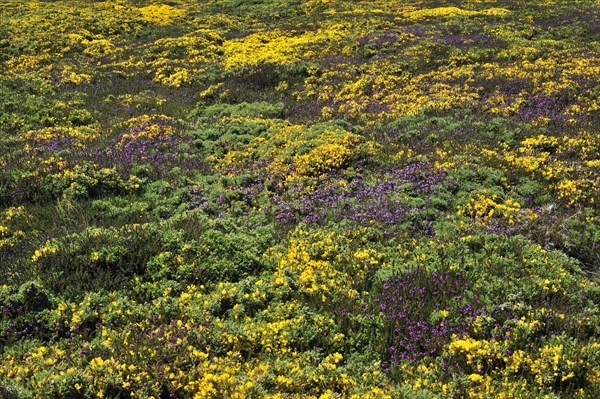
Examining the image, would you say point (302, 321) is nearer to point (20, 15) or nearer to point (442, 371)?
point (442, 371)

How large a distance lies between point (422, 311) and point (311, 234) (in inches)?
111

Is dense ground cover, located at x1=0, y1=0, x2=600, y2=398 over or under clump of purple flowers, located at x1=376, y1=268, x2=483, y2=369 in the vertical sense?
over

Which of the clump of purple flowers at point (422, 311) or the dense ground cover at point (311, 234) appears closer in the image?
the dense ground cover at point (311, 234)

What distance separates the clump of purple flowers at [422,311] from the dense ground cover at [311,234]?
3cm

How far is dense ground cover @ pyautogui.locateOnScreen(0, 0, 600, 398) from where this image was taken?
525 centimetres

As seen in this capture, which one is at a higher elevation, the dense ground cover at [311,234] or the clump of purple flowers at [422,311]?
the dense ground cover at [311,234]

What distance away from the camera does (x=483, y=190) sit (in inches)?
371

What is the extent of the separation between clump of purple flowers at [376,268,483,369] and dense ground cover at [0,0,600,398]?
0.11ft

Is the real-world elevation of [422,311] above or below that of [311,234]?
below

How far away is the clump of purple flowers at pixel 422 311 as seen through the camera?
5793mm

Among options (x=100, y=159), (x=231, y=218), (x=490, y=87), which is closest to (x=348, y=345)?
(x=231, y=218)

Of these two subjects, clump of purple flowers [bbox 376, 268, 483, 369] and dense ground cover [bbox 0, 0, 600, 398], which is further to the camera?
clump of purple flowers [bbox 376, 268, 483, 369]

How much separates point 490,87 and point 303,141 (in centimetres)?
899

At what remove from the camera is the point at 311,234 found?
8.45m
